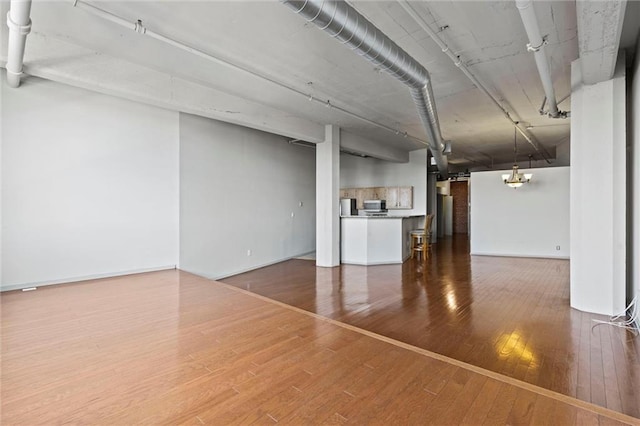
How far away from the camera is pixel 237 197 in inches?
263

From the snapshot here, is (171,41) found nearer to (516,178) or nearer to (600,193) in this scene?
(600,193)

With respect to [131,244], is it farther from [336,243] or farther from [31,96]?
[336,243]

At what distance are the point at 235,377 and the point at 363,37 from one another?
286 centimetres

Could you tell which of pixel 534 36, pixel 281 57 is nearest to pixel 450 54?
pixel 534 36

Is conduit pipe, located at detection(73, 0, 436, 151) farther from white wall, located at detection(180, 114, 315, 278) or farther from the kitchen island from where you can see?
→ the kitchen island

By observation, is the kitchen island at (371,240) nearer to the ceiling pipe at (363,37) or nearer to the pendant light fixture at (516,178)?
the pendant light fixture at (516,178)

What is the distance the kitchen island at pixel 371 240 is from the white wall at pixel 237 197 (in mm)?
1813

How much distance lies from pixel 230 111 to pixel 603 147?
5.24 metres

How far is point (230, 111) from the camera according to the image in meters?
5.07

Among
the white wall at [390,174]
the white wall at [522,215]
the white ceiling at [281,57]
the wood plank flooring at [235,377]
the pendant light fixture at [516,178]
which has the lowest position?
the wood plank flooring at [235,377]

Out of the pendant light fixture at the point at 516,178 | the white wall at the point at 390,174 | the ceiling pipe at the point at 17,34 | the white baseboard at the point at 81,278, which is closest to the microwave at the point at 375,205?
the white wall at the point at 390,174

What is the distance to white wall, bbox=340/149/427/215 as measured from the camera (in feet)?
33.6

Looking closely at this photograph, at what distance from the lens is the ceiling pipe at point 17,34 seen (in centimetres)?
243

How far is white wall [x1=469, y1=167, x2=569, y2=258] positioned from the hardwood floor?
44.4 inches
